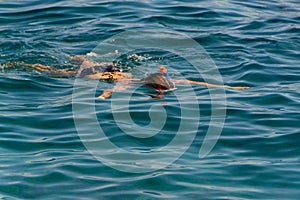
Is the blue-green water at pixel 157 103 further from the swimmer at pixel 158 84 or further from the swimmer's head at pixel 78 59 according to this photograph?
the swimmer's head at pixel 78 59

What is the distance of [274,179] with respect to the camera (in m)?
6.57

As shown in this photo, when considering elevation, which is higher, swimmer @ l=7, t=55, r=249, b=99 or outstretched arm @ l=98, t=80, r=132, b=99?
swimmer @ l=7, t=55, r=249, b=99

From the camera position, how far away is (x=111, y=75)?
9695 mm

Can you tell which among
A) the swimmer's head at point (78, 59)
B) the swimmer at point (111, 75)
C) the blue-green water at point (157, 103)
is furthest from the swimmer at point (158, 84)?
the swimmer's head at point (78, 59)

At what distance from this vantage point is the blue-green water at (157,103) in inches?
254

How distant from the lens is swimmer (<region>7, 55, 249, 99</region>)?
30.0 ft

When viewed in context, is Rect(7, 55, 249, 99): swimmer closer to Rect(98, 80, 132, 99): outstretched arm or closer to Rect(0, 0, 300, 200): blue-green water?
Rect(98, 80, 132, 99): outstretched arm

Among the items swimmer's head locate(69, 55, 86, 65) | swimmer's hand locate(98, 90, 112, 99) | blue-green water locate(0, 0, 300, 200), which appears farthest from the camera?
swimmer's head locate(69, 55, 86, 65)

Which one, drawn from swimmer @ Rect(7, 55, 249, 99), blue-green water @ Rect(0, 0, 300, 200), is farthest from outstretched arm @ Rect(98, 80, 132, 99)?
blue-green water @ Rect(0, 0, 300, 200)

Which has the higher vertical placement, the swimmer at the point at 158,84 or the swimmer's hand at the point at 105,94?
the swimmer at the point at 158,84

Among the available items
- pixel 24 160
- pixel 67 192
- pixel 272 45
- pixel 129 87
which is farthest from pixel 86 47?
pixel 67 192

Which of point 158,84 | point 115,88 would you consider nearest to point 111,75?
point 115,88

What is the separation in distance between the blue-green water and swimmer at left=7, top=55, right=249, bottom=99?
15 cm

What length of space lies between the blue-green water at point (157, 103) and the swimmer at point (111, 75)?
0.48 ft
